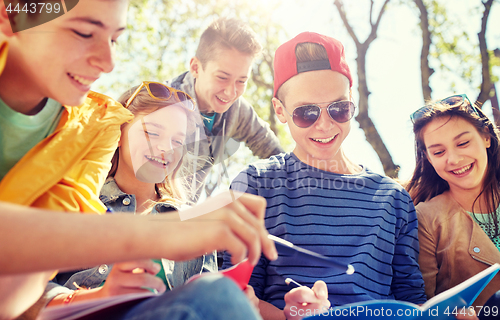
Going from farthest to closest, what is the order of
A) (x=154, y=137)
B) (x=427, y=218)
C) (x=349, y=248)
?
(x=427, y=218)
(x=154, y=137)
(x=349, y=248)

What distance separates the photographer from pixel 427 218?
2.59 metres

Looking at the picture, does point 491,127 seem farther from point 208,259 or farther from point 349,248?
point 208,259

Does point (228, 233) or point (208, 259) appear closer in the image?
point (228, 233)

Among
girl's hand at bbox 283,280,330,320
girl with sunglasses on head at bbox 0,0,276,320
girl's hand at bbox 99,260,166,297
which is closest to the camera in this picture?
girl with sunglasses on head at bbox 0,0,276,320

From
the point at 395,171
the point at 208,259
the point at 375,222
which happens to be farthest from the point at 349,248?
the point at 395,171

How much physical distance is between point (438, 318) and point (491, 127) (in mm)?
2255

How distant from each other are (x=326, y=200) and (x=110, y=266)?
1.25 m

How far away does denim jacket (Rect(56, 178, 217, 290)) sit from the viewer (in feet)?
5.97

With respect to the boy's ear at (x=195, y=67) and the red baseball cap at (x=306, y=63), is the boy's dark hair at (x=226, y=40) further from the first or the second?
the red baseball cap at (x=306, y=63)

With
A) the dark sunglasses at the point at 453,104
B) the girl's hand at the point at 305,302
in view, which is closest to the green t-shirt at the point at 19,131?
the girl's hand at the point at 305,302

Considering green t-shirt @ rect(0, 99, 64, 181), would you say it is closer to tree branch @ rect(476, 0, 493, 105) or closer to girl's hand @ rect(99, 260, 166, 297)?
girl's hand @ rect(99, 260, 166, 297)

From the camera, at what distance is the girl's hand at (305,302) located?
163cm

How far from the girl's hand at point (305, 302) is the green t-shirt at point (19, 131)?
1194mm

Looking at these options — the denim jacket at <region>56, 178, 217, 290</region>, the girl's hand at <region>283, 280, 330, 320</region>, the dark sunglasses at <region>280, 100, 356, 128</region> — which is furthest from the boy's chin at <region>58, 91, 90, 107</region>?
the dark sunglasses at <region>280, 100, 356, 128</region>
